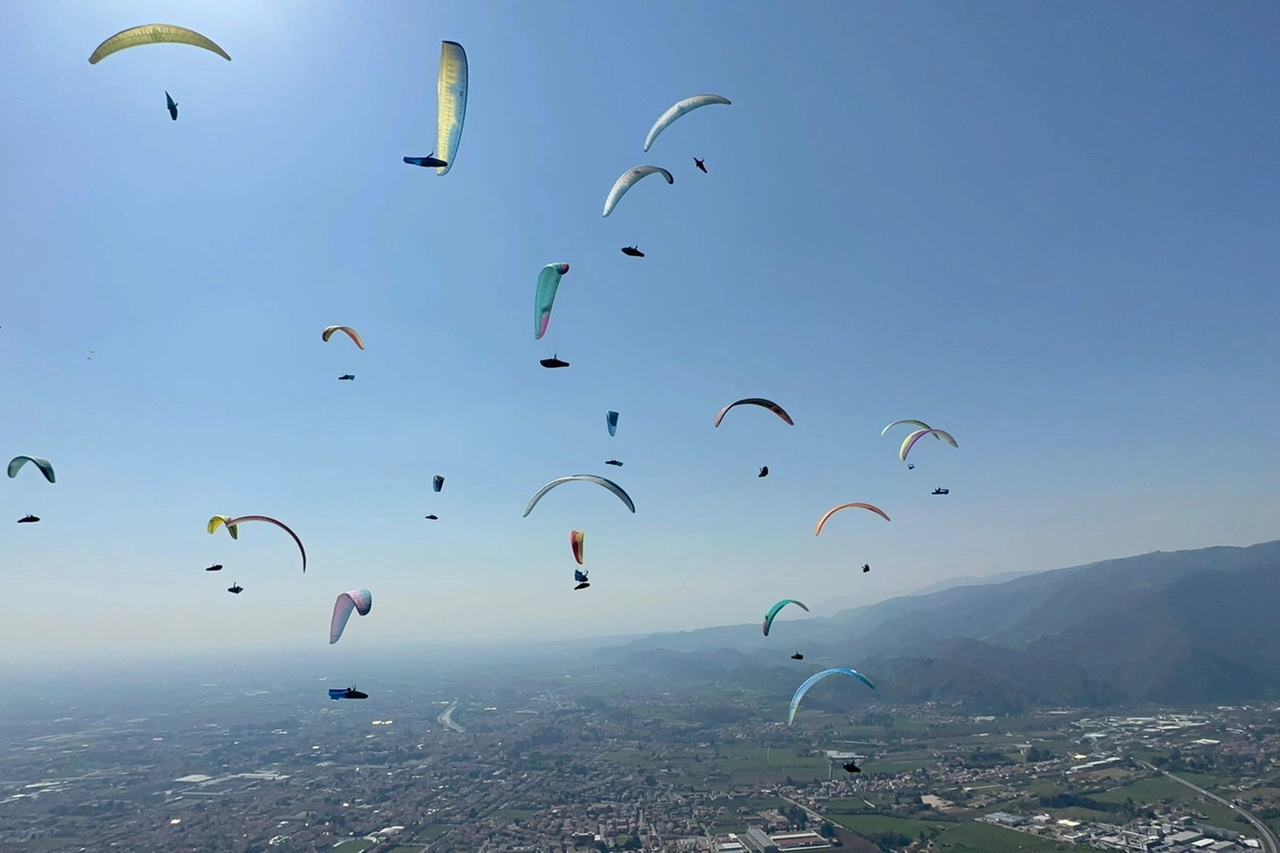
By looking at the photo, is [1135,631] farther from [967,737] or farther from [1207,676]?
[967,737]

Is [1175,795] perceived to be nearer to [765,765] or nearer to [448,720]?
[765,765]

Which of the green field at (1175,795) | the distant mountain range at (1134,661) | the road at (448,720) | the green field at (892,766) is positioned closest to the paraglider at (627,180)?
the green field at (1175,795)

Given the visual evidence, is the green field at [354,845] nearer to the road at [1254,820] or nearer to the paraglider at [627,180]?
the paraglider at [627,180]

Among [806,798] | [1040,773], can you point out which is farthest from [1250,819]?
[806,798]

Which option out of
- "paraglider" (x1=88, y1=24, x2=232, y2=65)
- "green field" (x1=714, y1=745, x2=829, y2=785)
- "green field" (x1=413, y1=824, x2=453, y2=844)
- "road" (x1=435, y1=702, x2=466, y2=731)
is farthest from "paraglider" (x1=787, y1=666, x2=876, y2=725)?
"road" (x1=435, y1=702, x2=466, y2=731)

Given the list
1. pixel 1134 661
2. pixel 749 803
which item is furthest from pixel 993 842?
pixel 1134 661

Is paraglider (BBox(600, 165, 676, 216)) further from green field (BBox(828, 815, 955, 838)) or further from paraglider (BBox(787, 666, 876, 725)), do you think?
green field (BBox(828, 815, 955, 838))
